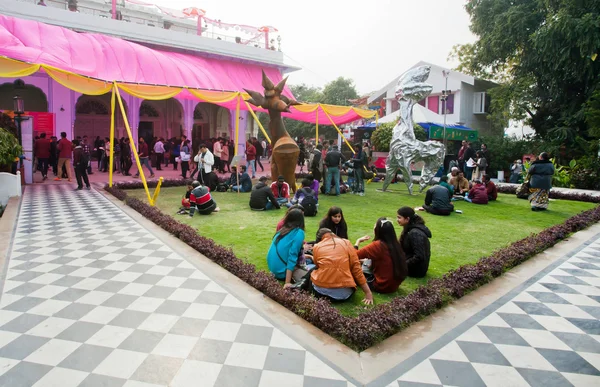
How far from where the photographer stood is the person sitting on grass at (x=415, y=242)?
16.8ft

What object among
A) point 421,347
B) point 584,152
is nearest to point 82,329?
point 421,347

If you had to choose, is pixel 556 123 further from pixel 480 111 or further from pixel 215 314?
pixel 215 314

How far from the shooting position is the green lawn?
607cm

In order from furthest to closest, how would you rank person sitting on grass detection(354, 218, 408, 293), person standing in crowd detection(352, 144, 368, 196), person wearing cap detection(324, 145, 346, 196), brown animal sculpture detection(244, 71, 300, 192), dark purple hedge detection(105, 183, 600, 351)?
person standing in crowd detection(352, 144, 368, 196) → person wearing cap detection(324, 145, 346, 196) → brown animal sculpture detection(244, 71, 300, 192) → person sitting on grass detection(354, 218, 408, 293) → dark purple hedge detection(105, 183, 600, 351)

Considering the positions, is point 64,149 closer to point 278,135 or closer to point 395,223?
point 278,135

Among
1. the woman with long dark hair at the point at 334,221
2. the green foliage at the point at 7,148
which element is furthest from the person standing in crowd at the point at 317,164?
the green foliage at the point at 7,148

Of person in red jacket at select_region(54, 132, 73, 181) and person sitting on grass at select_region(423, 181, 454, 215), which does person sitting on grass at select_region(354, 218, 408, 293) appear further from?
person in red jacket at select_region(54, 132, 73, 181)

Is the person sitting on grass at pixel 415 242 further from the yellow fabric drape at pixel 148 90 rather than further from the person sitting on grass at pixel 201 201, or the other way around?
the yellow fabric drape at pixel 148 90

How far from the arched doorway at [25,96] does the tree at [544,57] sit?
67.3ft

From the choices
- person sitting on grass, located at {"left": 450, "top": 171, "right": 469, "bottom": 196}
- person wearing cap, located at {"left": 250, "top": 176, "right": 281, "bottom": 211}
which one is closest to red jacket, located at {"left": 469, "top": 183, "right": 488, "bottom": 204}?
person sitting on grass, located at {"left": 450, "top": 171, "right": 469, "bottom": 196}

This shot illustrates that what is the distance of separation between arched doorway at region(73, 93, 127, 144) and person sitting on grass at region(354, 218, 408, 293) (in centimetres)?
1859

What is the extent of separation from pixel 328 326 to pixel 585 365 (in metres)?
2.08

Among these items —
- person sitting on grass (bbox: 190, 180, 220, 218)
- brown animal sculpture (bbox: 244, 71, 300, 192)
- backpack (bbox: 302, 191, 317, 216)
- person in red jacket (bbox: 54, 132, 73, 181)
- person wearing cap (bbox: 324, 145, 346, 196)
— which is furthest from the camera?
person in red jacket (bbox: 54, 132, 73, 181)

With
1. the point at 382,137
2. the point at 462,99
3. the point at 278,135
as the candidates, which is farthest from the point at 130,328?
the point at 462,99
